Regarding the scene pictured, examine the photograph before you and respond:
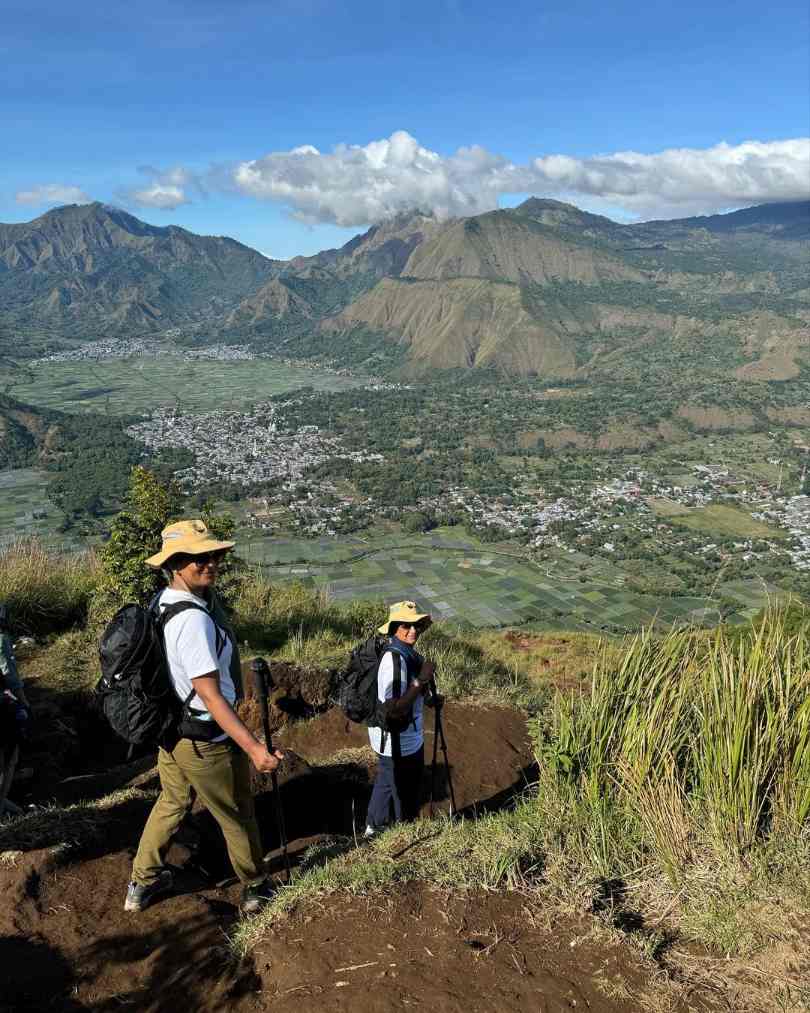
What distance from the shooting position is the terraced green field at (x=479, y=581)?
41969mm

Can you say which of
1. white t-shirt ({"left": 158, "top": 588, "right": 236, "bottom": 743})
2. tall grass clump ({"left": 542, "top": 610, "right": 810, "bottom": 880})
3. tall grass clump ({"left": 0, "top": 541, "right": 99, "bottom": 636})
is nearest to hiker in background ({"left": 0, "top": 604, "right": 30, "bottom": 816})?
white t-shirt ({"left": 158, "top": 588, "right": 236, "bottom": 743})

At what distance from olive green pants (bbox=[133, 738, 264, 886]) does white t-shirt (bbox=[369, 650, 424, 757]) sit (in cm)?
127

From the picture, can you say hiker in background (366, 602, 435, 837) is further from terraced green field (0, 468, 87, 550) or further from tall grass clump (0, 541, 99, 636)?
terraced green field (0, 468, 87, 550)

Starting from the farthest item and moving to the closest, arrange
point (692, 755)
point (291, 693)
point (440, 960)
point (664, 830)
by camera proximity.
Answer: point (291, 693), point (692, 755), point (664, 830), point (440, 960)

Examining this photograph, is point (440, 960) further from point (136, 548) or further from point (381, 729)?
point (136, 548)

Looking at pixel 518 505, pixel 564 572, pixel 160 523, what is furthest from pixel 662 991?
pixel 518 505

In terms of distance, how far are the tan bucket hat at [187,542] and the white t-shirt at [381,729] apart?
5.88 ft

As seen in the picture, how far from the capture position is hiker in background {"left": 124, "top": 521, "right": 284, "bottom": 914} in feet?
10.8

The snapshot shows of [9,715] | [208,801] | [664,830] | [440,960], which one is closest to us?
[440,960]

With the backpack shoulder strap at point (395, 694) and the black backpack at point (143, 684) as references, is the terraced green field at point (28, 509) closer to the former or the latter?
the backpack shoulder strap at point (395, 694)

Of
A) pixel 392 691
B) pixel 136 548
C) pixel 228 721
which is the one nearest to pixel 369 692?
pixel 392 691

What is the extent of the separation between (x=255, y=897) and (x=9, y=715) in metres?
2.29

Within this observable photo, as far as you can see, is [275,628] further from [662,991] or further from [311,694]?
[662,991]

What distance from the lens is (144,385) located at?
15850 cm
